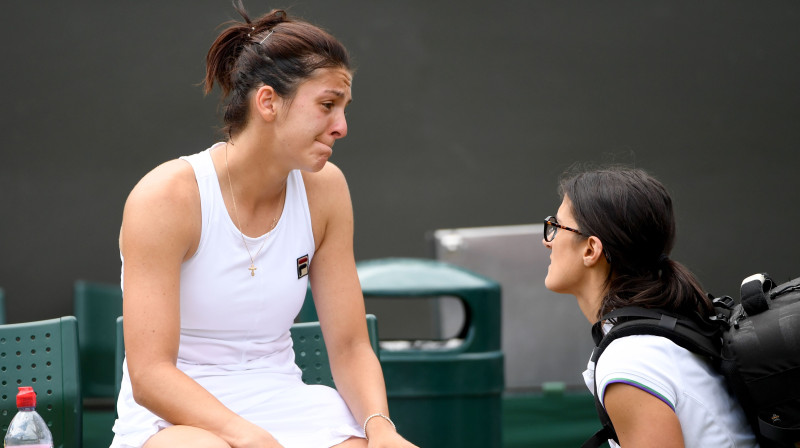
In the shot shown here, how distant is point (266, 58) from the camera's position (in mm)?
2084

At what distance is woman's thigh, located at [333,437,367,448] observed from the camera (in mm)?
2057

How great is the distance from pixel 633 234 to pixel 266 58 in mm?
901

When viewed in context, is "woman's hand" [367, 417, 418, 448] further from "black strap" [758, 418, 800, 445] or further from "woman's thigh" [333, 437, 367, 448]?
"black strap" [758, 418, 800, 445]

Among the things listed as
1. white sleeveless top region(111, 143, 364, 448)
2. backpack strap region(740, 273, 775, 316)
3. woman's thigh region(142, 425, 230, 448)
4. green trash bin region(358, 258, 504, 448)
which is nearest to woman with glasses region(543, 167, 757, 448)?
backpack strap region(740, 273, 775, 316)

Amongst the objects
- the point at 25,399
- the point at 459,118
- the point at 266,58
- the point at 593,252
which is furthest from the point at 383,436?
the point at 459,118

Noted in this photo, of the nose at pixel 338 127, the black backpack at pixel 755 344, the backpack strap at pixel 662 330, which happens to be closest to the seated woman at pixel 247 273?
the nose at pixel 338 127

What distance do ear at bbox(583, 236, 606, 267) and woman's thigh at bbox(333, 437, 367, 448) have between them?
644mm

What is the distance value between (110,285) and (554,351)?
7.81ft

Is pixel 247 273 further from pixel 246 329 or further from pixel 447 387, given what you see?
pixel 447 387

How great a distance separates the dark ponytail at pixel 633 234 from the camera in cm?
200

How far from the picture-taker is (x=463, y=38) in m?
5.27

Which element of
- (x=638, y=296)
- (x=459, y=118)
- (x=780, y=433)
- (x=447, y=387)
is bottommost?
(x=447, y=387)

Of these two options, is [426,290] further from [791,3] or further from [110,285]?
[791,3]

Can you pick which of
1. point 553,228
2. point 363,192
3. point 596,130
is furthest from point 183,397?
point 596,130
